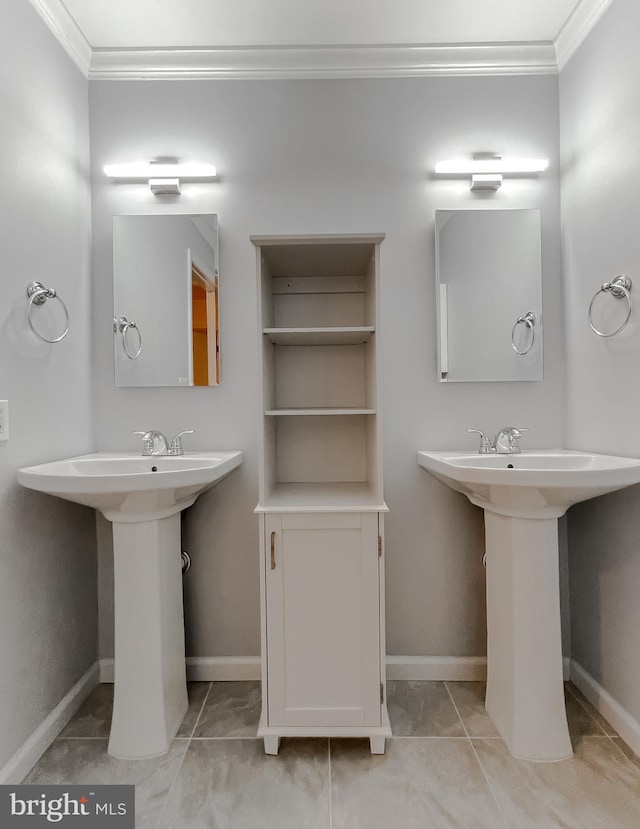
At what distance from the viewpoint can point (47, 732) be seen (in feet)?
5.67

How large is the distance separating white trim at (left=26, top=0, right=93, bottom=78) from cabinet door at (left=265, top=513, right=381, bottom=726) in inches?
76.5

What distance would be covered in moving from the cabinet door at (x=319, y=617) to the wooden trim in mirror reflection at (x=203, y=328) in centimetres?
76

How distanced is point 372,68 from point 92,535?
7.46 ft

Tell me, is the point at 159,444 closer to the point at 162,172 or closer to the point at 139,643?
the point at 139,643

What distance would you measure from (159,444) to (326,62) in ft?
5.65

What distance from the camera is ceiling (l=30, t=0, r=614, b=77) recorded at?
191 centimetres

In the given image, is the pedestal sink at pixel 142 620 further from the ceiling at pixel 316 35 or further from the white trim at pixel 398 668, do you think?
the ceiling at pixel 316 35

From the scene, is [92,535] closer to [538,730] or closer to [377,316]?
[377,316]

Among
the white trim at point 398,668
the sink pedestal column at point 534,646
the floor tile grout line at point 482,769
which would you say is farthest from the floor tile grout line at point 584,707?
the floor tile grout line at point 482,769

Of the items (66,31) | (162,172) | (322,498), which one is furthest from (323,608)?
(66,31)

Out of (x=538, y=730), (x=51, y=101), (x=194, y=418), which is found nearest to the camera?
(x=538, y=730)

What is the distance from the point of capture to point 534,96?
216 centimetres

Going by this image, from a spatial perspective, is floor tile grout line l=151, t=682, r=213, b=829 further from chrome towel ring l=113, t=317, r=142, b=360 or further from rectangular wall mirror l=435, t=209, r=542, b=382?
rectangular wall mirror l=435, t=209, r=542, b=382

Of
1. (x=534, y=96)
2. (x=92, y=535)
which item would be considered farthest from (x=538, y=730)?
(x=534, y=96)
